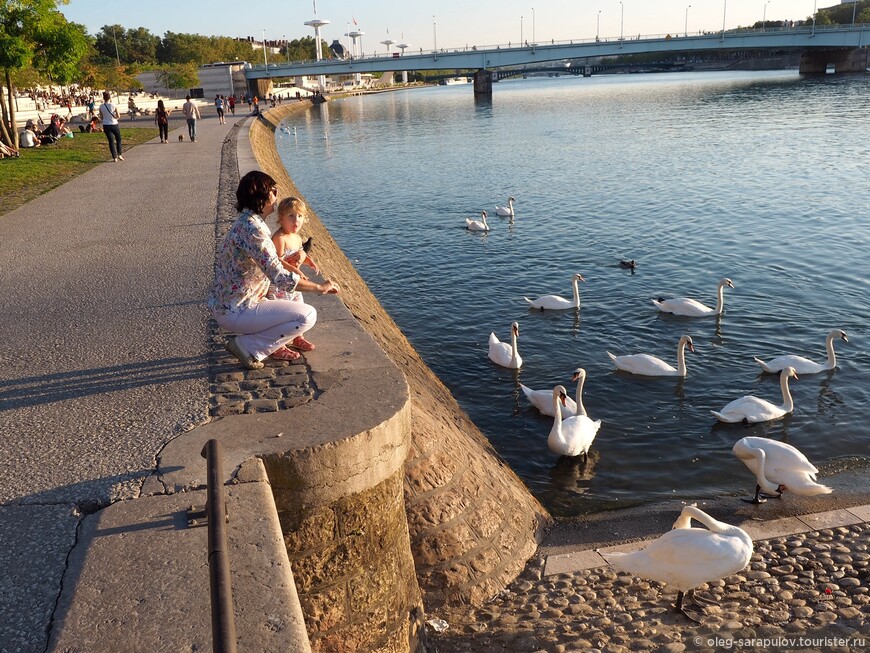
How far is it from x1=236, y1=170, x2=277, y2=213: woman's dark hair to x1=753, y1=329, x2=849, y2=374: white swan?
7116mm

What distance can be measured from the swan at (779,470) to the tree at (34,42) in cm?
2075

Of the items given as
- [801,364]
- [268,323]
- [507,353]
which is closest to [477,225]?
[507,353]

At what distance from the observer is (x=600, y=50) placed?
8081 cm

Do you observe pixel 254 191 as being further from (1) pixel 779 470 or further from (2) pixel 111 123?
(2) pixel 111 123

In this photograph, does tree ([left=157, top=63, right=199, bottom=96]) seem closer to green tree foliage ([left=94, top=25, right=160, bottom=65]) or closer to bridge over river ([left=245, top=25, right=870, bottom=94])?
bridge over river ([left=245, top=25, right=870, bottom=94])

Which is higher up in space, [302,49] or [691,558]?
[302,49]

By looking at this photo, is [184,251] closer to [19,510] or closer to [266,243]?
[266,243]

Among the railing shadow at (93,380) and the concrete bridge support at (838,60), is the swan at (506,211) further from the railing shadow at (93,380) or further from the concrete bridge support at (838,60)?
the concrete bridge support at (838,60)

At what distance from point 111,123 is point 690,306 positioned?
15.3m

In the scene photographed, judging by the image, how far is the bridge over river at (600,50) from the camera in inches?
3044

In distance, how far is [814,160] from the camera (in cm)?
2670

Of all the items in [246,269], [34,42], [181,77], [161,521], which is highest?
[181,77]

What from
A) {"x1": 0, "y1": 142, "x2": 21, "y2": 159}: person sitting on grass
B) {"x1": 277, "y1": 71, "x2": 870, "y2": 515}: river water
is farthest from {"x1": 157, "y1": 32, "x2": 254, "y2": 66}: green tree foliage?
{"x1": 0, "y1": 142, "x2": 21, "y2": 159}: person sitting on grass

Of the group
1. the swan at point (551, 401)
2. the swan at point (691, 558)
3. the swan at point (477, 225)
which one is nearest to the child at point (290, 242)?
the swan at point (691, 558)
